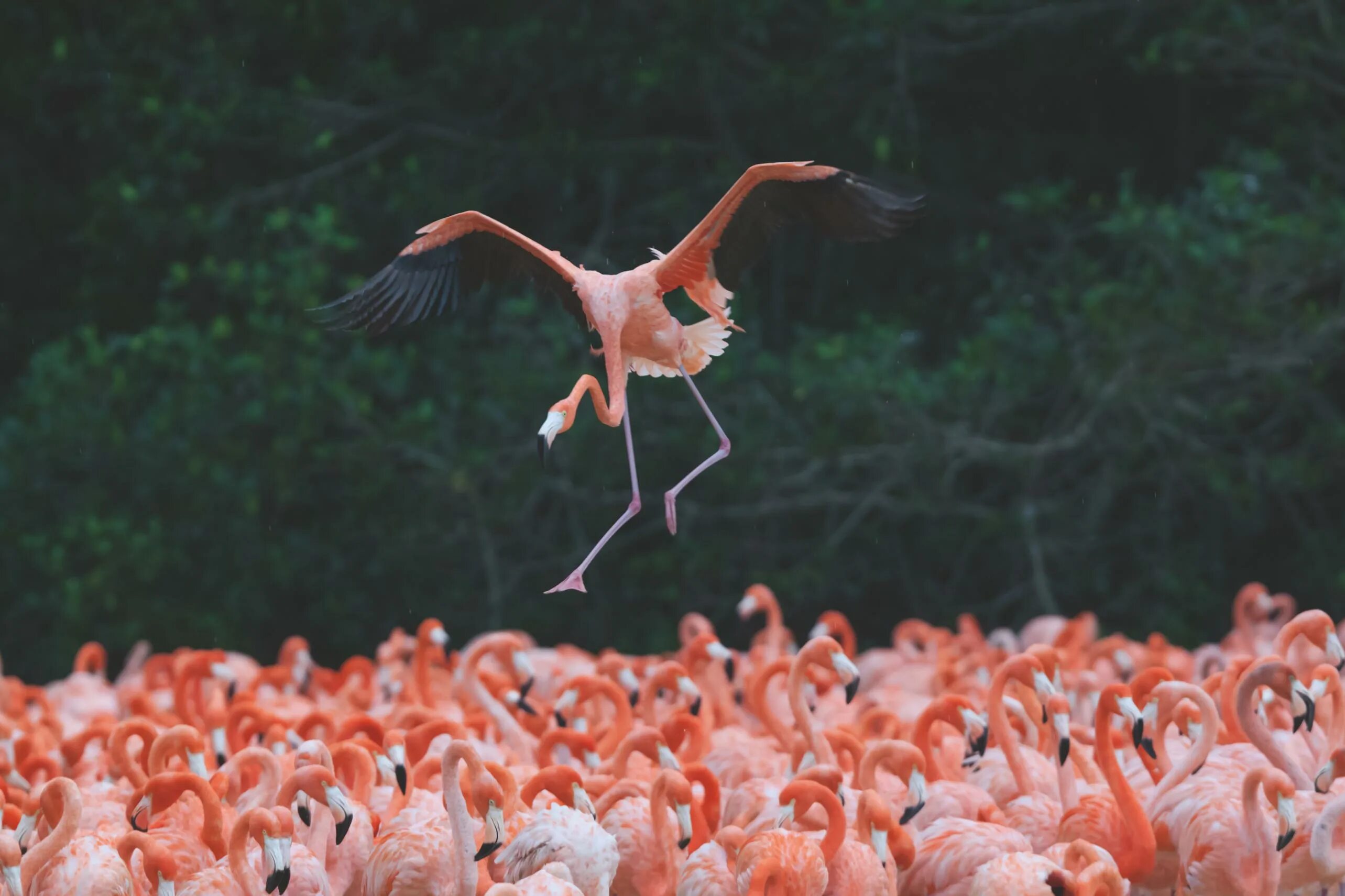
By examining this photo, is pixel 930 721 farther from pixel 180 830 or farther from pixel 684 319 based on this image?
pixel 684 319

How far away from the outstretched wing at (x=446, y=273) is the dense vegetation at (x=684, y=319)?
4.15 metres

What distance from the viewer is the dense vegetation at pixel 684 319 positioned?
9508mm

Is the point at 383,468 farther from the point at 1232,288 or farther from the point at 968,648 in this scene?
the point at 1232,288

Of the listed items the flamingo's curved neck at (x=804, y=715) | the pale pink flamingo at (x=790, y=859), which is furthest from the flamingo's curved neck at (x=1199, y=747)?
the pale pink flamingo at (x=790, y=859)

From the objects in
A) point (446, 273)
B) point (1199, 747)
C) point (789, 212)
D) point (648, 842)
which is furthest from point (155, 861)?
point (1199, 747)

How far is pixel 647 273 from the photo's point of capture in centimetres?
434

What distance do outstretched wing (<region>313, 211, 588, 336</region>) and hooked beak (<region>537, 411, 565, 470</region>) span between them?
0.63 meters

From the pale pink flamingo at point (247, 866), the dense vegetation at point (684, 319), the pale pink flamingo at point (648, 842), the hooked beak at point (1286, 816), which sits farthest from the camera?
the dense vegetation at point (684, 319)

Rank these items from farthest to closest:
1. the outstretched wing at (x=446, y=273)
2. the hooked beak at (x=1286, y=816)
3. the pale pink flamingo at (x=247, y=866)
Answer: the outstretched wing at (x=446, y=273) → the hooked beak at (x=1286, y=816) → the pale pink flamingo at (x=247, y=866)

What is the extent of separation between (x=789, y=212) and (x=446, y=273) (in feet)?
3.12

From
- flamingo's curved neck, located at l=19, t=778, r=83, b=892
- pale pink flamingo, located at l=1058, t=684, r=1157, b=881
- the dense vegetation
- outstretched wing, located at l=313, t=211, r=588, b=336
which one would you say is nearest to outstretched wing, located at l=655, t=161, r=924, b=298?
outstretched wing, located at l=313, t=211, r=588, b=336

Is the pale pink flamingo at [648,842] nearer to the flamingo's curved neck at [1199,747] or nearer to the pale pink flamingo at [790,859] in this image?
the pale pink flamingo at [790,859]

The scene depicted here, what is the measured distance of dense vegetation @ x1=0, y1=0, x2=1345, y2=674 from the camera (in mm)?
9508

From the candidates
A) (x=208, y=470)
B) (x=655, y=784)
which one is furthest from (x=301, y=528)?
(x=655, y=784)
